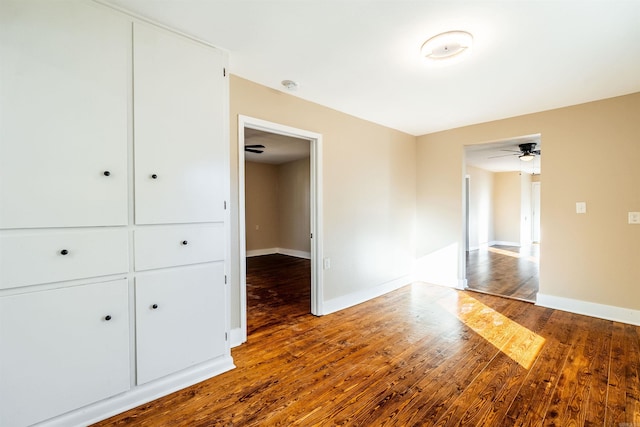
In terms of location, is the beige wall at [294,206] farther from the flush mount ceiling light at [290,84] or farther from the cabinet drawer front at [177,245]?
the cabinet drawer front at [177,245]

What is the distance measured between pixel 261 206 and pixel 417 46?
607cm

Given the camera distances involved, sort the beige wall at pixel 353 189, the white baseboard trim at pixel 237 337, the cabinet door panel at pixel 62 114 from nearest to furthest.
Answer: the cabinet door panel at pixel 62 114
the white baseboard trim at pixel 237 337
the beige wall at pixel 353 189

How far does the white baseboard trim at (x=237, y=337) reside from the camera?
2.53m

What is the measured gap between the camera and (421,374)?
84.0 inches

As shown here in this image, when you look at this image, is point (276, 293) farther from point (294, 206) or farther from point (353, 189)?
point (294, 206)

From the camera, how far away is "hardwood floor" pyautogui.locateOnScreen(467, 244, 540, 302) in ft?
13.8

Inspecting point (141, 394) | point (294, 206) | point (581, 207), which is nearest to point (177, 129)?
point (141, 394)

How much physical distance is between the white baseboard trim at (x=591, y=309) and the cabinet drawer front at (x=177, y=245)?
3.87m

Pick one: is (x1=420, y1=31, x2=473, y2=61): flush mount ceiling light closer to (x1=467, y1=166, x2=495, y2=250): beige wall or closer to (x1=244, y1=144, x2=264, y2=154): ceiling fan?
(x1=244, y1=144, x2=264, y2=154): ceiling fan

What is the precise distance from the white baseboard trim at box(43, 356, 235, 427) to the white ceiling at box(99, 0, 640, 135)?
2.37m

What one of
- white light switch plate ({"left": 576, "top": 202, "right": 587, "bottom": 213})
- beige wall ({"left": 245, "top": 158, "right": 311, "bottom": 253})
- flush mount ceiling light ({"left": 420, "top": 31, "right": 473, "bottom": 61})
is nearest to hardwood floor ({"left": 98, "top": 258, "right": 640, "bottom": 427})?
white light switch plate ({"left": 576, "top": 202, "right": 587, "bottom": 213})

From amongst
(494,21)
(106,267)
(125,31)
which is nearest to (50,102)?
(125,31)

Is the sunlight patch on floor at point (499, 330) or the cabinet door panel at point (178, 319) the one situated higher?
the cabinet door panel at point (178, 319)

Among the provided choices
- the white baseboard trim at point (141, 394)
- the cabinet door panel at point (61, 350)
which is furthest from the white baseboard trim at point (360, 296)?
the cabinet door panel at point (61, 350)
